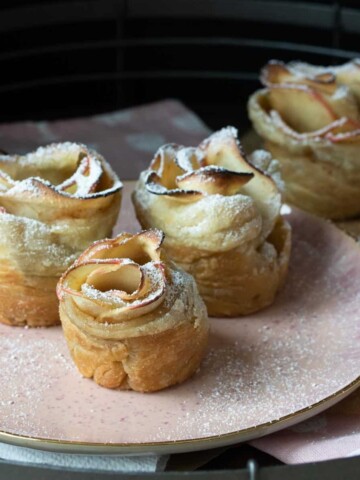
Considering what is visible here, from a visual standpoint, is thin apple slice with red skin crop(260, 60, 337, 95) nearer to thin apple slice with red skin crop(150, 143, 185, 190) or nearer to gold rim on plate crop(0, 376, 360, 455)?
thin apple slice with red skin crop(150, 143, 185, 190)

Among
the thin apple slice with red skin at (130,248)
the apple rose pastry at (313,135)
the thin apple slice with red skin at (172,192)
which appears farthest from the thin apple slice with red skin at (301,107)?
the thin apple slice with red skin at (130,248)

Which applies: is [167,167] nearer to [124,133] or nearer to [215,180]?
[215,180]

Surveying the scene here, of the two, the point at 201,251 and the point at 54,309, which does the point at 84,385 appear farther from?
the point at 201,251

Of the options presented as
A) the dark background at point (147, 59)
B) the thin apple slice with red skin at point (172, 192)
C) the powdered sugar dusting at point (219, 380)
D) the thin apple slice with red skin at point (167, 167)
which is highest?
the thin apple slice with red skin at point (172, 192)

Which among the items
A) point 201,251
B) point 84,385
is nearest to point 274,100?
point 201,251

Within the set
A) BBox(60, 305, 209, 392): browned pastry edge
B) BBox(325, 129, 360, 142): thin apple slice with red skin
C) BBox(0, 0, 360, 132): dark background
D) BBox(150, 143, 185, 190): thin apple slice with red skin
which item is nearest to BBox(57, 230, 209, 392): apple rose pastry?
BBox(60, 305, 209, 392): browned pastry edge

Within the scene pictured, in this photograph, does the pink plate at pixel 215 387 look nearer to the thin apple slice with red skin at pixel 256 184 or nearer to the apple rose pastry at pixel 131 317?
the apple rose pastry at pixel 131 317
